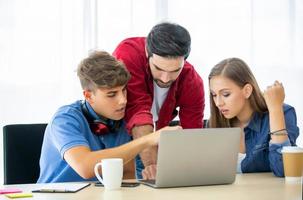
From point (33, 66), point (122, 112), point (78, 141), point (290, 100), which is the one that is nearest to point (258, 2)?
point (290, 100)

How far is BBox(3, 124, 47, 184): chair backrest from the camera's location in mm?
2105

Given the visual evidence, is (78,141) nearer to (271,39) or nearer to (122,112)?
(122,112)

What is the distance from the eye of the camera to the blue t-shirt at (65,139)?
6.10ft

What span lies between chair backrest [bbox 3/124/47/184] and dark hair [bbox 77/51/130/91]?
0.31 meters

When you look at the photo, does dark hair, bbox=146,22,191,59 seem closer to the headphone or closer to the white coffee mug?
the headphone

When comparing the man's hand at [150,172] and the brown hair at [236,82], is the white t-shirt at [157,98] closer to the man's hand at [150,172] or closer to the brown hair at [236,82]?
the brown hair at [236,82]

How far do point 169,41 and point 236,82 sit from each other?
364 millimetres

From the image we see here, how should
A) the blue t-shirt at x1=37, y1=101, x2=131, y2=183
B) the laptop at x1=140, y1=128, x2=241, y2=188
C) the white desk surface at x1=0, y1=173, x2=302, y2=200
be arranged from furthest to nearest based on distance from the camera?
the blue t-shirt at x1=37, y1=101, x2=131, y2=183 → the laptop at x1=140, y1=128, x2=241, y2=188 → the white desk surface at x1=0, y1=173, x2=302, y2=200

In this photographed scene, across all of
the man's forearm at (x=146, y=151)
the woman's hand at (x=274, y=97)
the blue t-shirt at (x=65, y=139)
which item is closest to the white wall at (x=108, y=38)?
the blue t-shirt at (x=65, y=139)

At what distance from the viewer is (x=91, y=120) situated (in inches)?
80.0

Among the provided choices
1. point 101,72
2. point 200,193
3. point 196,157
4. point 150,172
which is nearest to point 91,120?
point 101,72

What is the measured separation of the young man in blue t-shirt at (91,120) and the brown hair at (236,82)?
394 millimetres

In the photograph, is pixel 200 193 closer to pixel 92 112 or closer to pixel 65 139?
pixel 65 139

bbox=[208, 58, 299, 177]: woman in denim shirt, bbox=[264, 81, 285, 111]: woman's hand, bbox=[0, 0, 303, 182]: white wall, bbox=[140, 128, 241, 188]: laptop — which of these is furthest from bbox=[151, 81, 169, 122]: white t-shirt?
bbox=[0, 0, 303, 182]: white wall
